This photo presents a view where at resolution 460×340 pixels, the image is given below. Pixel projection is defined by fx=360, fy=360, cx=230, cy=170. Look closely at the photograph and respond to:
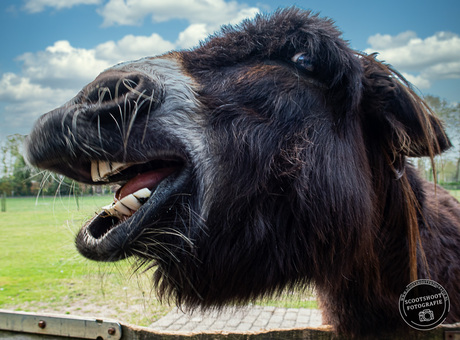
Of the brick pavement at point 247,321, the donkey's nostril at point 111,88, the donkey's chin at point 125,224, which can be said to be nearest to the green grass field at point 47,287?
the brick pavement at point 247,321

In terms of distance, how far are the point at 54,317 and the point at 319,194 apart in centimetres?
137

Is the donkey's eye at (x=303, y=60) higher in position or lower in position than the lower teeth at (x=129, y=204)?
higher

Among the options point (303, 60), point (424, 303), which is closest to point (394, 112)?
point (303, 60)

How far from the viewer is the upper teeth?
139cm

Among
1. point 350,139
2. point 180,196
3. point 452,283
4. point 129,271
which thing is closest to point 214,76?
point 180,196

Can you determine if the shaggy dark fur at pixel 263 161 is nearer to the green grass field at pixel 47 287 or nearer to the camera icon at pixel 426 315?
the camera icon at pixel 426 315

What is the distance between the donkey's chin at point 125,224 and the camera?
133 cm

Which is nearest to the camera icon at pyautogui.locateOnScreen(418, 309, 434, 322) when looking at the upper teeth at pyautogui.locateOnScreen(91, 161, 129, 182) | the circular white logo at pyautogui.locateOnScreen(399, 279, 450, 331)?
the circular white logo at pyautogui.locateOnScreen(399, 279, 450, 331)

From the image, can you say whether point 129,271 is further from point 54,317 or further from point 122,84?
point 122,84

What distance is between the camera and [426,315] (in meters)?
1.76

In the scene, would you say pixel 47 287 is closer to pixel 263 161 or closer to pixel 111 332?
pixel 111 332

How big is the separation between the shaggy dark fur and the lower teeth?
0.16 feet

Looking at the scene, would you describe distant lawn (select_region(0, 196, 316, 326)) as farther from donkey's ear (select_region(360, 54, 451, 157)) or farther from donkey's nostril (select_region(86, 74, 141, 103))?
donkey's nostril (select_region(86, 74, 141, 103))

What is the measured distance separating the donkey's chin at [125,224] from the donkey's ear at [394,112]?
38.7 inches
